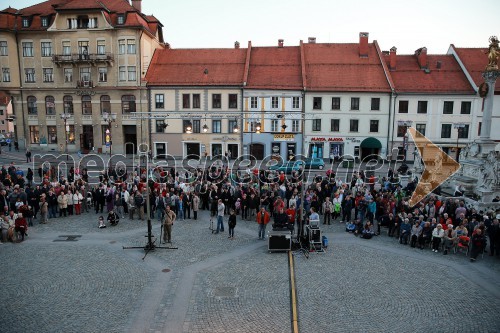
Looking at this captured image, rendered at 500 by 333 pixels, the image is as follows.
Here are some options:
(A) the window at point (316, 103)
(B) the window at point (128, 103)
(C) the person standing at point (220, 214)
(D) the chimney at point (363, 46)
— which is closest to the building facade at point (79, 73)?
(B) the window at point (128, 103)

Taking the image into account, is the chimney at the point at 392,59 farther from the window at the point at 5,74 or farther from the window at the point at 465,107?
the window at the point at 5,74

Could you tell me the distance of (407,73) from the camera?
41.9 meters

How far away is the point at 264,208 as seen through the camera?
16.8 metres

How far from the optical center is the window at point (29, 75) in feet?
143

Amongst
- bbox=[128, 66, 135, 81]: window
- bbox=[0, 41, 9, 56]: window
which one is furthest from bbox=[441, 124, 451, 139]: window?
bbox=[0, 41, 9, 56]: window

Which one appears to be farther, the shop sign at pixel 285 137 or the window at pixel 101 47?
the window at pixel 101 47

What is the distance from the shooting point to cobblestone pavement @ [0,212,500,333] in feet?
31.4

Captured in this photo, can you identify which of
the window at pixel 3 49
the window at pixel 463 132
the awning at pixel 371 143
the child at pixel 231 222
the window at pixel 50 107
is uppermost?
the window at pixel 3 49

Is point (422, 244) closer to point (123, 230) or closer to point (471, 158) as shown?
point (471, 158)

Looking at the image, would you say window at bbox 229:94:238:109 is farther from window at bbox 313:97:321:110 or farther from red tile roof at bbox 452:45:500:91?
red tile roof at bbox 452:45:500:91

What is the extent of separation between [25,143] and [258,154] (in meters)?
29.8

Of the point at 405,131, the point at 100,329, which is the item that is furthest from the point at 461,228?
the point at 405,131

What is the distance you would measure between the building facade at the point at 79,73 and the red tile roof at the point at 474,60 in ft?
125

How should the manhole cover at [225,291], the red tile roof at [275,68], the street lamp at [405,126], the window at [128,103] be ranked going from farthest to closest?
the window at [128,103] < the red tile roof at [275,68] < the street lamp at [405,126] < the manhole cover at [225,291]
